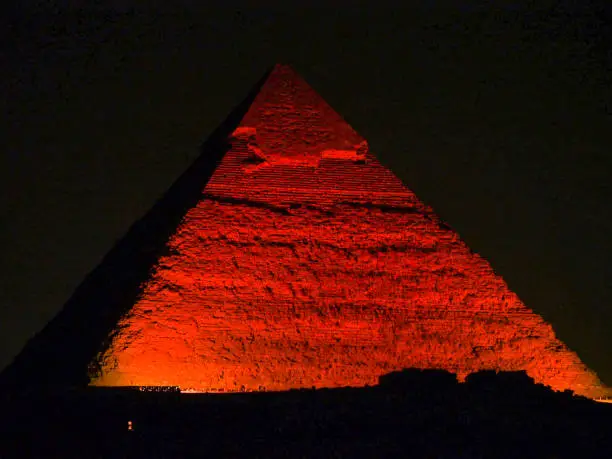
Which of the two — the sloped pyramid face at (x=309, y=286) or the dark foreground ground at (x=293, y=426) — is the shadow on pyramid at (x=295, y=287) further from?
the dark foreground ground at (x=293, y=426)

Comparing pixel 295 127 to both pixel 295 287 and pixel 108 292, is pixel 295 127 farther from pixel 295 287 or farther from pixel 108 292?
pixel 108 292

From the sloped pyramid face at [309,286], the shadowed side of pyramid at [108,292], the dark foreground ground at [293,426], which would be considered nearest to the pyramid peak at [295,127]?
the sloped pyramid face at [309,286]

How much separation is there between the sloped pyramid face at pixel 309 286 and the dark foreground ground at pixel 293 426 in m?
1.18

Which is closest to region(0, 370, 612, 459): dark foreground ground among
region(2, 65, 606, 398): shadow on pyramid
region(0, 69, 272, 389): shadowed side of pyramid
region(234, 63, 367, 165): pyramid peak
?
region(2, 65, 606, 398): shadow on pyramid

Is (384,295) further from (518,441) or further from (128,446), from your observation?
(128,446)

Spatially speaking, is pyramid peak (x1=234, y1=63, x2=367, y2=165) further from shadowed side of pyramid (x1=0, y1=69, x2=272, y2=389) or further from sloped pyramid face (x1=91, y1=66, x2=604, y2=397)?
shadowed side of pyramid (x1=0, y1=69, x2=272, y2=389)

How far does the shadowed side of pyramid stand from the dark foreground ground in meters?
1.53

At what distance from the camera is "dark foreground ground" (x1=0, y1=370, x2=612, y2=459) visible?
11.4m

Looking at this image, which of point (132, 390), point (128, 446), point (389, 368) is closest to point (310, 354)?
point (389, 368)

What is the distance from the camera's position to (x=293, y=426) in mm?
11719

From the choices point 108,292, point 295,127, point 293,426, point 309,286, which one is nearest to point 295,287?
point 309,286

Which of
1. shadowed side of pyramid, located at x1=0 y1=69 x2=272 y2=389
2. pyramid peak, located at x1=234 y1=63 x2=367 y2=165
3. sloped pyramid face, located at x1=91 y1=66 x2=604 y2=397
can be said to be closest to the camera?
→ sloped pyramid face, located at x1=91 y1=66 x2=604 y2=397

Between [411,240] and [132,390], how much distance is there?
3.82 m

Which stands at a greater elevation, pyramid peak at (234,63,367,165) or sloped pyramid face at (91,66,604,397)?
pyramid peak at (234,63,367,165)
